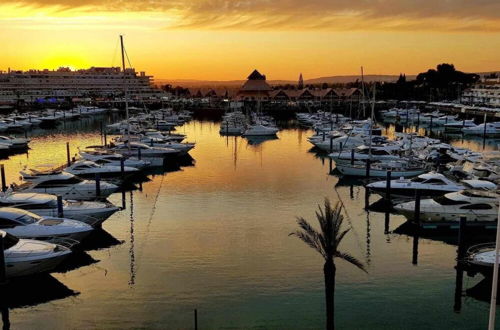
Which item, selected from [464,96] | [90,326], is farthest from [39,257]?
[464,96]

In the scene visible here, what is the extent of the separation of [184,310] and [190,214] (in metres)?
14.7

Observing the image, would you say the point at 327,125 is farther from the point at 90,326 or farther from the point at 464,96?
the point at 464,96

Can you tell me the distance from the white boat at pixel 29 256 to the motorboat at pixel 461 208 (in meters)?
19.5

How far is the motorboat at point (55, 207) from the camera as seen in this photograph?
2861 centimetres

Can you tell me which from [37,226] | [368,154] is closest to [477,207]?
[368,154]

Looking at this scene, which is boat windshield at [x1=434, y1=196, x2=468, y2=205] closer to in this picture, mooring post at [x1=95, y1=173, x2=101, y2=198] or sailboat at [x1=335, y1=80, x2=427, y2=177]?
sailboat at [x1=335, y1=80, x2=427, y2=177]

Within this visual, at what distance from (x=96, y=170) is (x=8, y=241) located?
20.9 meters

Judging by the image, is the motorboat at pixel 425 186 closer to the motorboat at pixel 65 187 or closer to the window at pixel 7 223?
the motorboat at pixel 65 187

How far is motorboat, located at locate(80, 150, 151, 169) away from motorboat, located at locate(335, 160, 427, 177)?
18601mm

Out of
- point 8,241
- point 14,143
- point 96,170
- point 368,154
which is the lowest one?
point 14,143

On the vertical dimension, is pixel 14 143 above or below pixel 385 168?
below

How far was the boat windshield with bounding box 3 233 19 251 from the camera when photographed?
73.6 feet

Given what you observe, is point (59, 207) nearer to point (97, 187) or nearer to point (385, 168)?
point (97, 187)

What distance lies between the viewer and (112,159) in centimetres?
4681
